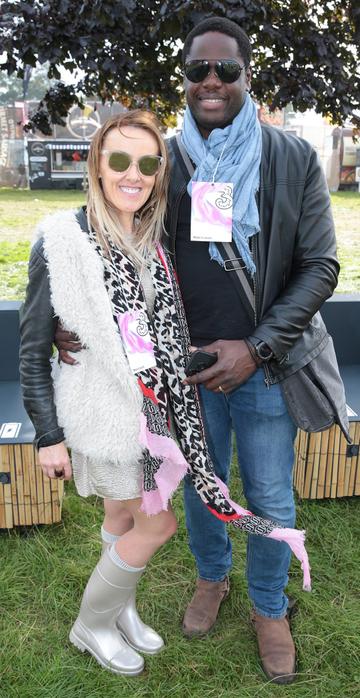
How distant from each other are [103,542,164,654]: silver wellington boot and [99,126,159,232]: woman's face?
131 centimetres

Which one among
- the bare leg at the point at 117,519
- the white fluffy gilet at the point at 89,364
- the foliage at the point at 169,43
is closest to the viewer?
the white fluffy gilet at the point at 89,364

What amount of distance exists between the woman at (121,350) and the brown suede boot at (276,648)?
0.49 m

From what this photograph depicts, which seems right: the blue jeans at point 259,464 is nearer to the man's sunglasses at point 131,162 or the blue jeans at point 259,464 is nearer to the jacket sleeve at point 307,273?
the jacket sleeve at point 307,273

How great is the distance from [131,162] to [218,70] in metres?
0.35

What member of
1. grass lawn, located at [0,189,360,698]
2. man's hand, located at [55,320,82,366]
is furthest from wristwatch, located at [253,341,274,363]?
grass lawn, located at [0,189,360,698]

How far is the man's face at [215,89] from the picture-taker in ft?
5.62

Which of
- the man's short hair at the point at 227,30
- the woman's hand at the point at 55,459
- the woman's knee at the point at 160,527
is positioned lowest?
the woman's knee at the point at 160,527

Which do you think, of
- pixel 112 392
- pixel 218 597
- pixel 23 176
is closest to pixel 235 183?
pixel 112 392

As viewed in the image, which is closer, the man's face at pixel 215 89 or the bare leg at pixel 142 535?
the man's face at pixel 215 89

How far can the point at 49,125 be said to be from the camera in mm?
3436

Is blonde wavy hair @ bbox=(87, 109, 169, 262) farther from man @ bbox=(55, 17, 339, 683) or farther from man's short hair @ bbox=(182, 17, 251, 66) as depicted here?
man's short hair @ bbox=(182, 17, 251, 66)

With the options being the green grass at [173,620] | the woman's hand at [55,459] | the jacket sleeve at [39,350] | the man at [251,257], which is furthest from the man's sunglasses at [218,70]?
the green grass at [173,620]

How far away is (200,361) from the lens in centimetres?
171

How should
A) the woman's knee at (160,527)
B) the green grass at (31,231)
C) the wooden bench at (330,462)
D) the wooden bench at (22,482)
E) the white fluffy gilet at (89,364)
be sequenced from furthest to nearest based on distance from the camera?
the green grass at (31,231) < the wooden bench at (330,462) < the wooden bench at (22,482) < the woman's knee at (160,527) < the white fluffy gilet at (89,364)
